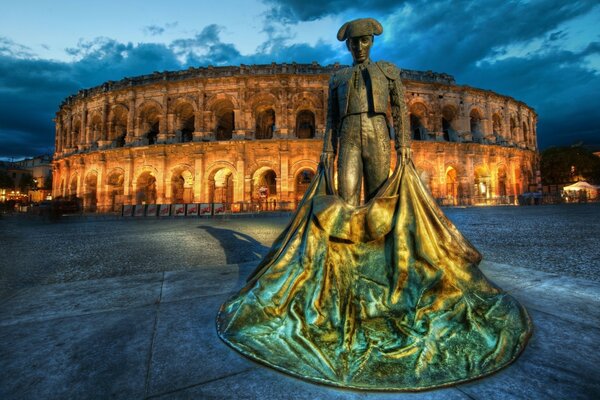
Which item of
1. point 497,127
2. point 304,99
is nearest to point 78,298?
point 304,99

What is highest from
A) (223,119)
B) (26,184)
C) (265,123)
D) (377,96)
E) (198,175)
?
(223,119)

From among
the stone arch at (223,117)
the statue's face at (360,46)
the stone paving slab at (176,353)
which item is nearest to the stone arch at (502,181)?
the stone arch at (223,117)

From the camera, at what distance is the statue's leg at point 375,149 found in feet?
7.51

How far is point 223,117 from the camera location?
2242cm

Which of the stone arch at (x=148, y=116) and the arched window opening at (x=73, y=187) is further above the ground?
the stone arch at (x=148, y=116)

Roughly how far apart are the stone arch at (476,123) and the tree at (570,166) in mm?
25736

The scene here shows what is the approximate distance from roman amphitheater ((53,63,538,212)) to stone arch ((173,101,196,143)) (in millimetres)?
81

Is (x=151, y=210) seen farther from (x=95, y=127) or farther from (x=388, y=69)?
(x=388, y=69)

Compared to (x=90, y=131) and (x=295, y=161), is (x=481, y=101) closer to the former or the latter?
(x=295, y=161)

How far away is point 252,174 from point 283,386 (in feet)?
58.8

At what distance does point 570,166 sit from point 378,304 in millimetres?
51416

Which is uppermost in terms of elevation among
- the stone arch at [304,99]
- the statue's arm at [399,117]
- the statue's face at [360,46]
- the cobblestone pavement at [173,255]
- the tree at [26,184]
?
the stone arch at [304,99]

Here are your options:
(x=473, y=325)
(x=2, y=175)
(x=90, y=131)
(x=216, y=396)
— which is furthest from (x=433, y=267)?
(x=2, y=175)

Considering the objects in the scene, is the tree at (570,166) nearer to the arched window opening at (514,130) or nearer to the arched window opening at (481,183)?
the arched window opening at (514,130)
